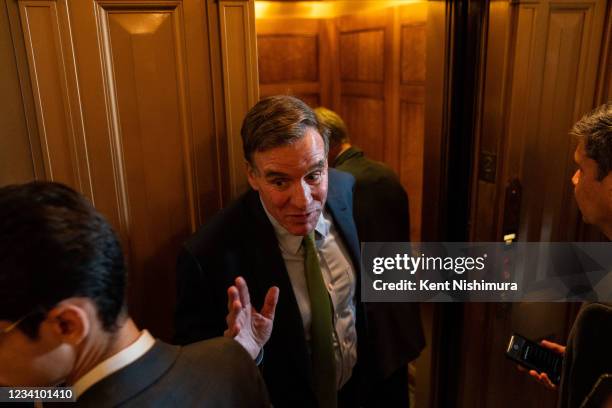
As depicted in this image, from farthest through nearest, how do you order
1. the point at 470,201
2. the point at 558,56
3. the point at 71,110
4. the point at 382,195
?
1. the point at 382,195
2. the point at 470,201
3. the point at 558,56
4. the point at 71,110

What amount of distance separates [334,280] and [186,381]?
0.61 m

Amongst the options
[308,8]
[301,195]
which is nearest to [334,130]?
[301,195]

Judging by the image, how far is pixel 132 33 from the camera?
3.57 feet

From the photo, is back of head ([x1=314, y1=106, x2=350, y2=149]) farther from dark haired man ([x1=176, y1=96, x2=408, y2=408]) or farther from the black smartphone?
the black smartphone

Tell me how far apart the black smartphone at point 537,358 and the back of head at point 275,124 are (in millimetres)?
747

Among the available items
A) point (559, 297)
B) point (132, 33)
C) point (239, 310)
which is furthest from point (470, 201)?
point (132, 33)

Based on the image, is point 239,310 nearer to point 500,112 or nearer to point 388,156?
point 500,112

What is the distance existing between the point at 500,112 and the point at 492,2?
1.08 ft

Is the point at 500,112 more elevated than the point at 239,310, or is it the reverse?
the point at 500,112

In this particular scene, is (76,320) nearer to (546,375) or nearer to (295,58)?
(546,375)

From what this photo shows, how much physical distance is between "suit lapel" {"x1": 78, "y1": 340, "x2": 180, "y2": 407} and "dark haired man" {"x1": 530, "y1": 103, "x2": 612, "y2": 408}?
770 mm

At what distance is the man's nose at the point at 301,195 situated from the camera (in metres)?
1.07

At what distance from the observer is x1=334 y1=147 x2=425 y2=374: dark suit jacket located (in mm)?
1395

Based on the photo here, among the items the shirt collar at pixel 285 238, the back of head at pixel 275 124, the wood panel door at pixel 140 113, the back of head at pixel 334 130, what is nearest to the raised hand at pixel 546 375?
the shirt collar at pixel 285 238
